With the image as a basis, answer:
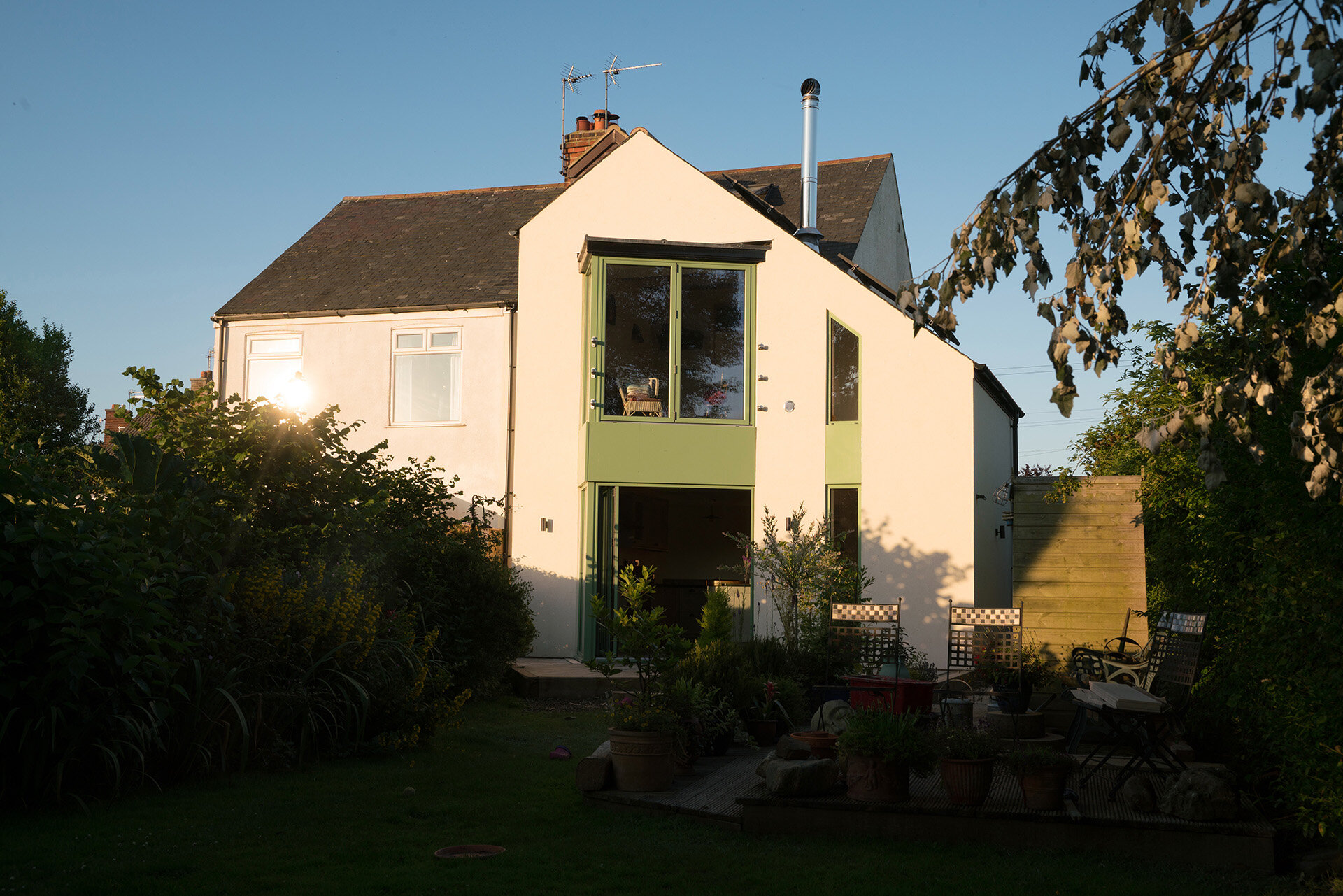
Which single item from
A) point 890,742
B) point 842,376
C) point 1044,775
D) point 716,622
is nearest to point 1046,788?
point 1044,775

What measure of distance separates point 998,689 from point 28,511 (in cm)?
729

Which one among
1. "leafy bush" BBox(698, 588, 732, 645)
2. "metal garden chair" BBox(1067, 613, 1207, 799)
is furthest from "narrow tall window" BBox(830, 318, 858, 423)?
"metal garden chair" BBox(1067, 613, 1207, 799)

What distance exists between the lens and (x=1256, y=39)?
3.91 meters

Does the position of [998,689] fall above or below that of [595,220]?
below

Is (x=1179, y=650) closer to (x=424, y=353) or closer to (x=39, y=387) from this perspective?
(x=424, y=353)

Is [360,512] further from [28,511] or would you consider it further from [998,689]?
[998,689]

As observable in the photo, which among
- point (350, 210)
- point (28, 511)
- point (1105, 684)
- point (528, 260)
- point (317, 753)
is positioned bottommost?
point (317, 753)

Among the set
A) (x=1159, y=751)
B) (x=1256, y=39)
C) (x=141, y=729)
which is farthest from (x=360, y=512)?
(x=1256, y=39)

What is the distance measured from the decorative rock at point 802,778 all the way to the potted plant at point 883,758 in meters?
0.17

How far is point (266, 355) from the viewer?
16.7m

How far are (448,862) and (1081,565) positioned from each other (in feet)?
28.0

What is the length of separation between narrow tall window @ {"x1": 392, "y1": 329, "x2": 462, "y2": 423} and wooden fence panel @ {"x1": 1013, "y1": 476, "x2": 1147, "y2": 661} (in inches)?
314

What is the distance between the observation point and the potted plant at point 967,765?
5793 millimetres

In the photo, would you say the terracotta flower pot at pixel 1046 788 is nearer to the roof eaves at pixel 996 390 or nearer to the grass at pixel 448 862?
the grass at pixel 448 862
